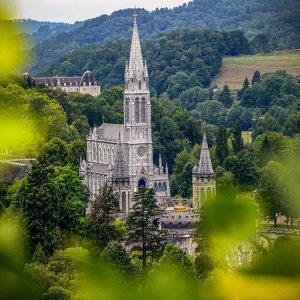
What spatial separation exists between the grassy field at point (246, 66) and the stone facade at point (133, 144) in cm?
6894

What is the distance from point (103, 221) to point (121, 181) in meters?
19.8

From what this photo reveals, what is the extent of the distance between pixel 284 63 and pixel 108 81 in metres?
26.4

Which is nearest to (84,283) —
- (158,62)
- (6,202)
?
(6,202)

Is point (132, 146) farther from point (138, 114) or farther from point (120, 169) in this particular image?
point (120, 169)

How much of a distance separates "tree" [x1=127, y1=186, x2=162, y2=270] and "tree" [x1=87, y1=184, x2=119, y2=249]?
89 centimetres

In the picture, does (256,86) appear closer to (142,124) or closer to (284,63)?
(284,63)

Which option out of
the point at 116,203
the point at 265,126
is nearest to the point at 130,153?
the point at 116,203

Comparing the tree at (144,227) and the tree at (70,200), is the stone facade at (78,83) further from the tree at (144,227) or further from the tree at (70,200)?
the tree at (144,227)

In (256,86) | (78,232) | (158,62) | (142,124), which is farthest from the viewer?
(158,62)

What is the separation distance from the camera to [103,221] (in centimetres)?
4688

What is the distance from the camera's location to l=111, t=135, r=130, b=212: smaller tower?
64.6 m

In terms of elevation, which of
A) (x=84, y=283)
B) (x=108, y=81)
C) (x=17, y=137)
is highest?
(x=17, y=137)

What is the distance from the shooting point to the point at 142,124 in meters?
74.6

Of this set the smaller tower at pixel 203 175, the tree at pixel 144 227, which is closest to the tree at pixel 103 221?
the tree at pixel 144 227
